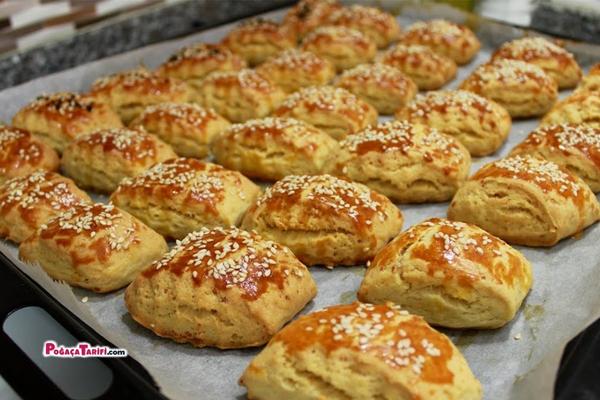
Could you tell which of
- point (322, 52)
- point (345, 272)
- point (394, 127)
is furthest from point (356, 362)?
point (322, 52)

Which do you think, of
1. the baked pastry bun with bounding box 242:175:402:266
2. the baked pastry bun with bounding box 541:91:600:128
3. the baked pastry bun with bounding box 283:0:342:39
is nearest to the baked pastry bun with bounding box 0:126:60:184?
the baked pastry bun with bounding box 242:175:402:266

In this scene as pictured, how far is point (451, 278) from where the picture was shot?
2873mm

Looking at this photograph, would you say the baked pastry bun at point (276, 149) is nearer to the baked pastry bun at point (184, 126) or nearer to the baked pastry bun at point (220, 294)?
the baked pastry bun at point (184, 126)

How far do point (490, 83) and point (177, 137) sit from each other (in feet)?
7.13

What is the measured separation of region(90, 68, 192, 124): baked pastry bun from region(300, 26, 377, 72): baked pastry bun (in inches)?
51.1

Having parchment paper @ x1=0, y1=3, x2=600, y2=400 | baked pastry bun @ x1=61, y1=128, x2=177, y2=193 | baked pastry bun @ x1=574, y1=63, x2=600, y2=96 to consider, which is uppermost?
baked pastry bun @ x1=61, y1=128, x2=177, y2=193

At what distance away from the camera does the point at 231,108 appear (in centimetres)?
495

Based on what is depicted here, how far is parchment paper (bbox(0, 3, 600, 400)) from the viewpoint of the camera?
2590 millimetres

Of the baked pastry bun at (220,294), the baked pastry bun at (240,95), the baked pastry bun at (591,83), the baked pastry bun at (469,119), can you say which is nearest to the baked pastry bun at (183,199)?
the baked pastry bun at (220,294)

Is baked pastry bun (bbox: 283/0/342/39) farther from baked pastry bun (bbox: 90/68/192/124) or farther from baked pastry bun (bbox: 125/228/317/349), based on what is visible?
baked pastry bun (bbox: 125/228/317/349)

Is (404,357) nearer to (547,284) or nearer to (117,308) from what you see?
(547,284)

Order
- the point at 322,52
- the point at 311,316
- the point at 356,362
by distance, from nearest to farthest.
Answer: the point at 356,362, the point at 311,316, the point at 322,52

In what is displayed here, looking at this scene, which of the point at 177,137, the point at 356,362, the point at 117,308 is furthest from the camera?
the point at 177,137

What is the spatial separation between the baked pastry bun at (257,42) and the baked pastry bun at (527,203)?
2773mm
